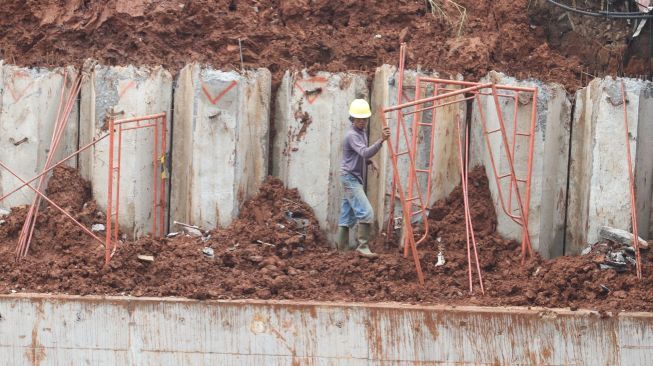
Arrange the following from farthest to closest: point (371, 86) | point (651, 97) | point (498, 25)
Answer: point (498, 25)
point (371, 86)
point (651, 97)

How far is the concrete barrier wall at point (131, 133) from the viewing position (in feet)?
37.9

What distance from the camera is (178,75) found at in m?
11.9

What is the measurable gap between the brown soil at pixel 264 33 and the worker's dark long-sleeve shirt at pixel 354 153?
52.6 inches

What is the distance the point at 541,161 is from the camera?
11.2m

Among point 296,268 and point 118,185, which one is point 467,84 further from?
point 118,185

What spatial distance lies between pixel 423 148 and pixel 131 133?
9.87ft

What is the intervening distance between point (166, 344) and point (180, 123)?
106 inches

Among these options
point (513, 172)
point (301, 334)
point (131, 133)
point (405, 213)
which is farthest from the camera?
point (131, 133)

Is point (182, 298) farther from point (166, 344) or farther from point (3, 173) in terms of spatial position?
point (3, 173)

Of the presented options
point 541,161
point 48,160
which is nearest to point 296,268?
point 541,161

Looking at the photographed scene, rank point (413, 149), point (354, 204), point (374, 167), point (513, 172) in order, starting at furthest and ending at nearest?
point (374, 167), point (354, 204), point (413, 149), point (513, 172)

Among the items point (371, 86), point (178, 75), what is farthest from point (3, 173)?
point (371, 86)

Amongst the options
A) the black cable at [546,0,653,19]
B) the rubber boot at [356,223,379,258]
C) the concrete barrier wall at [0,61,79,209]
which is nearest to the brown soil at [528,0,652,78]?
the black cable at [546,0,653,19]

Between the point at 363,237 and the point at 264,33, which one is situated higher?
the point at 264,33
